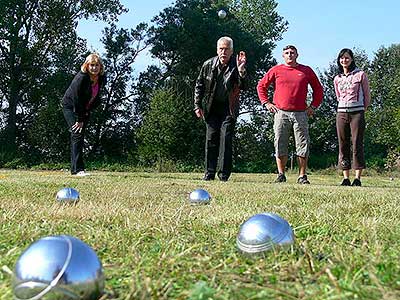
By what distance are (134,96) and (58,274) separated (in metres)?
28.3

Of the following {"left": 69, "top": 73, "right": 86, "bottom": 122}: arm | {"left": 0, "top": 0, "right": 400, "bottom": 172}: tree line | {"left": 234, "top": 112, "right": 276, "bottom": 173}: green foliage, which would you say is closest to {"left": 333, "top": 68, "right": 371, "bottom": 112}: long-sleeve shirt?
{"left": 69, "top": 73, "right": 86, "bottom": 122}: arm

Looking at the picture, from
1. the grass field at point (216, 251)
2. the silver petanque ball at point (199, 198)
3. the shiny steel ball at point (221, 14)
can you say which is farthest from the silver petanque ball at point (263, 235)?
the shiny steel ball at point (221, 14)

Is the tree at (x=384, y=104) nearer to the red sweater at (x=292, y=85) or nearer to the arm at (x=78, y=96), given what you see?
the red sweater at (x=292, y=85)

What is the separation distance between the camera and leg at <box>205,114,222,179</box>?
26.4 feet

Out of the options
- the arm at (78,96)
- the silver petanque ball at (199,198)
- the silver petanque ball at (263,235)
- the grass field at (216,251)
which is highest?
the arm at (78,96)

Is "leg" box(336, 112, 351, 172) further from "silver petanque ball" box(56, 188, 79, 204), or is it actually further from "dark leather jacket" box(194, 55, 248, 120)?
"silver petanque ball" box(56, 188, 79, 204)

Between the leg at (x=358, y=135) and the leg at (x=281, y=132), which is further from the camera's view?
the leg at (x=281, y=132)

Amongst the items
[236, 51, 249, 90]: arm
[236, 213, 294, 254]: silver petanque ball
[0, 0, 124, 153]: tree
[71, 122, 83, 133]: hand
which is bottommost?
[236, 213, 294, 254]: silver petanque ball

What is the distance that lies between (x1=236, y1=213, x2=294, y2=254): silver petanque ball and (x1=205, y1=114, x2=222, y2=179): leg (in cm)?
602

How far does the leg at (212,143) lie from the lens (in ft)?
26.4

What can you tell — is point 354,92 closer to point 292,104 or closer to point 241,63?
point 292,104

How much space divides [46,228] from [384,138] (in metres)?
30.1

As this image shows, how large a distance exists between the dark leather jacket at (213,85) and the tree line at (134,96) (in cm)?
1040

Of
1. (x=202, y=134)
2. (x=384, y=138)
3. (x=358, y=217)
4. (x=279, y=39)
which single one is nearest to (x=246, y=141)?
(x=202, y=134)
